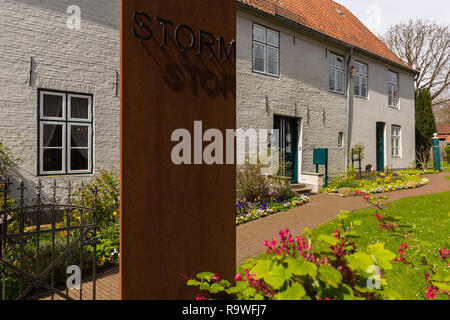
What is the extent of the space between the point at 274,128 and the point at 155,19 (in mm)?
8408


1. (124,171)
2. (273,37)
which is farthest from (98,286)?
(273,37)

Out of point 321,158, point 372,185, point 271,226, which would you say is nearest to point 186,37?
point 271,226

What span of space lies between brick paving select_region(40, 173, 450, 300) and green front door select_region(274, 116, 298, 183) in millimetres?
1451

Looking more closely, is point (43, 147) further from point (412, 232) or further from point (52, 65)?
point (412, 232)

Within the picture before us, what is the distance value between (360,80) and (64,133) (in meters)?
12.8

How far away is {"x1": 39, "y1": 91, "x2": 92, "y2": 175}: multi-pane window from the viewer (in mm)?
6504

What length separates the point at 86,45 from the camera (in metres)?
7.02

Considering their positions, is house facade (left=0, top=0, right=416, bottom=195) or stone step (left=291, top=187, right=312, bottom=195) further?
stone step (left=291, top=187, right=312, bottom=195)

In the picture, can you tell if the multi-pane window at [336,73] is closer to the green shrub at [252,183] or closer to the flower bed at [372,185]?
the flower bed at [372,185]

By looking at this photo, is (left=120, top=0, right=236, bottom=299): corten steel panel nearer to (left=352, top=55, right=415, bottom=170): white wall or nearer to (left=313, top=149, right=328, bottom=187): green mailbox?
(left=313, top=149, right=328, bottom=187): green mailbox

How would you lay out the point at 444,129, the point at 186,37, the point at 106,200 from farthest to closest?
1. the point at 444,129
2. the point at 106,200
3. the point at 186,37

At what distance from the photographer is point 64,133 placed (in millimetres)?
6715

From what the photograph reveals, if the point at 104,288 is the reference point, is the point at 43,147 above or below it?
above

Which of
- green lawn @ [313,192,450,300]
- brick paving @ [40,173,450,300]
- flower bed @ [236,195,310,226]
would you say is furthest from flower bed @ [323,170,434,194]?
flower bed @ [236,195,310,226]
